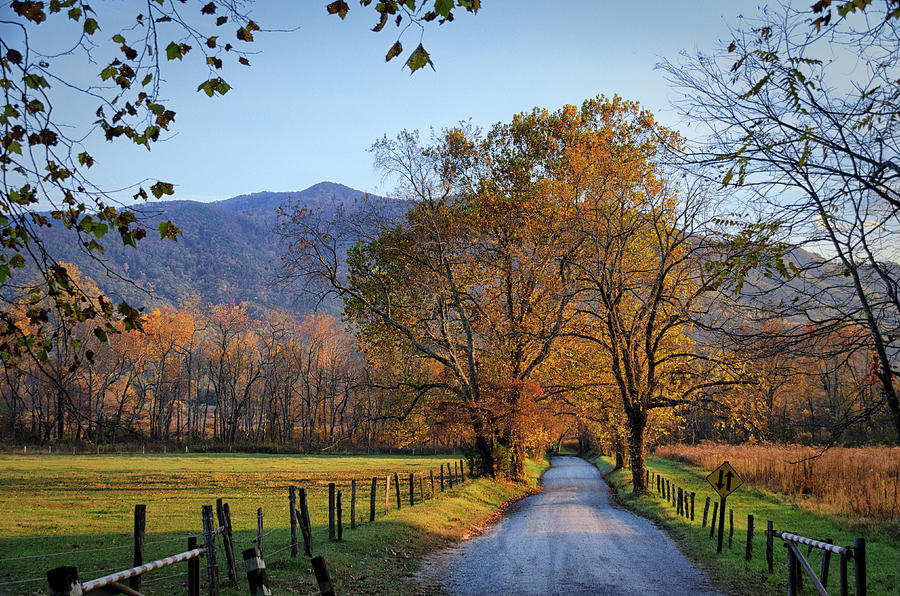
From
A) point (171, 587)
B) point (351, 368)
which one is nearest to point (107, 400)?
point (351, 368)

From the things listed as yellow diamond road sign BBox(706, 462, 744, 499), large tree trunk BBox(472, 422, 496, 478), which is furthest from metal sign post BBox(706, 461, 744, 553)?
large tree trunk BBox(472, 422, 496, 478)

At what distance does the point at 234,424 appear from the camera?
7950 cm

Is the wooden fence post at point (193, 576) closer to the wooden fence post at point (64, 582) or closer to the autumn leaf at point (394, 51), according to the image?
the wooden fence post at point (64, 582)

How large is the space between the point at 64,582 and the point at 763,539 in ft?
55.9

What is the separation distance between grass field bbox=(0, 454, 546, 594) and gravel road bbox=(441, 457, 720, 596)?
1230 mm

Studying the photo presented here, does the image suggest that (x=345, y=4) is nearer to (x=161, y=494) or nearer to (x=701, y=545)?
(x=701, y=545)

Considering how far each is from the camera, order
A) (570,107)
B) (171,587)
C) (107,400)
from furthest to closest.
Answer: (107,400), (570,107), (171,587)

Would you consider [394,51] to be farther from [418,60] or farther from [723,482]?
[723,482]

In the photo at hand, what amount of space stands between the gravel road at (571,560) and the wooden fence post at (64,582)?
7.94 meters

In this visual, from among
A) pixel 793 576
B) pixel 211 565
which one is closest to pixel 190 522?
pixel 211 565

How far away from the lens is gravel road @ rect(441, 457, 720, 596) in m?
11.2

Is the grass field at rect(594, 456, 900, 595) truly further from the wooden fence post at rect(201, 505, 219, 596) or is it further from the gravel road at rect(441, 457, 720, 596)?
the wooden fence post at rect(201, 505, 219, 596)

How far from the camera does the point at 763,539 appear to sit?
16.7 metres

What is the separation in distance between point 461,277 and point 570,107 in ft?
31.1
